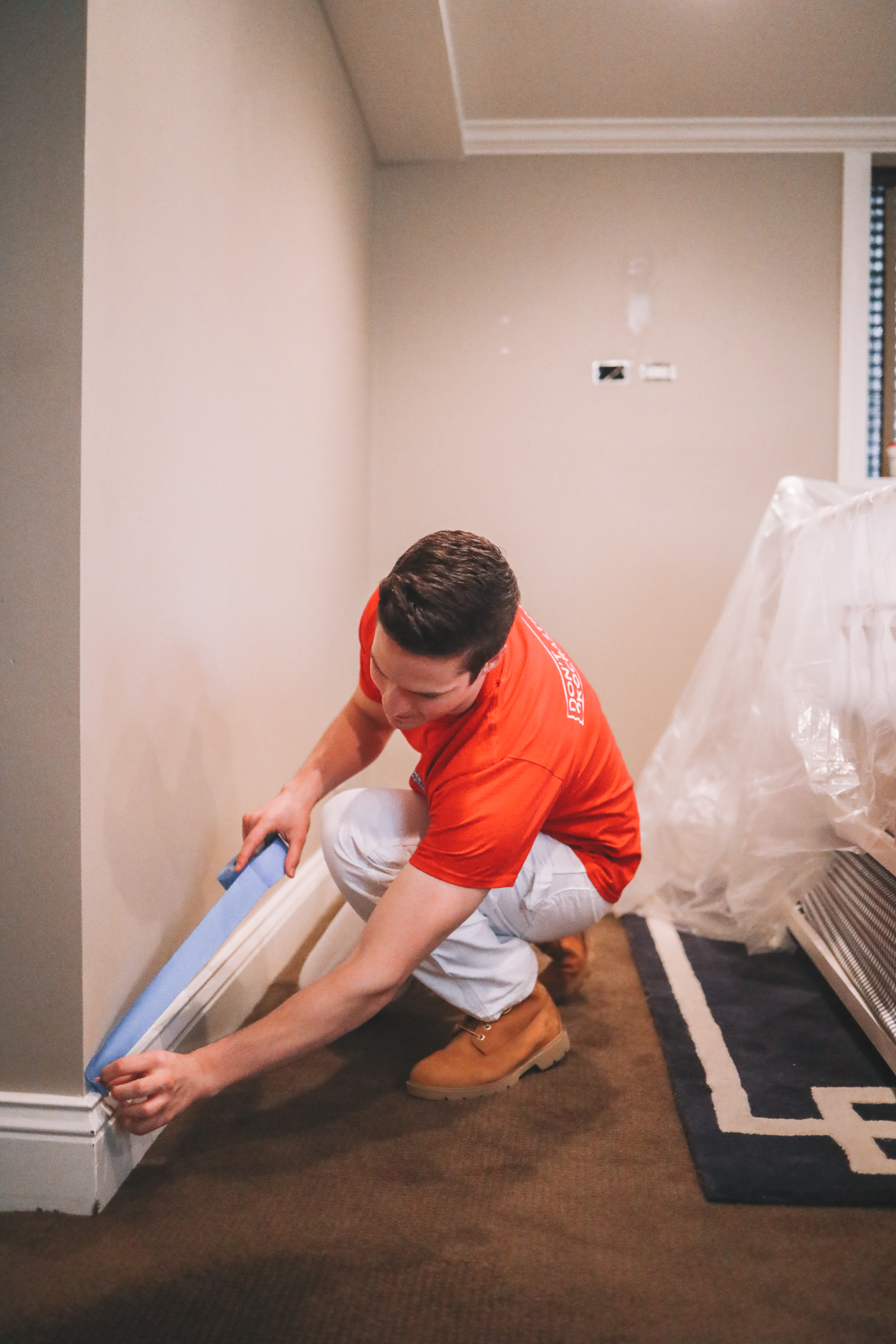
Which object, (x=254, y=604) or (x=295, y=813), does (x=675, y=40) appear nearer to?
(x=254, y=604)

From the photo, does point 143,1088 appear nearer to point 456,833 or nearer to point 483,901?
point 456,833

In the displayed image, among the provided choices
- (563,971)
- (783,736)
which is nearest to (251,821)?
(563,971)

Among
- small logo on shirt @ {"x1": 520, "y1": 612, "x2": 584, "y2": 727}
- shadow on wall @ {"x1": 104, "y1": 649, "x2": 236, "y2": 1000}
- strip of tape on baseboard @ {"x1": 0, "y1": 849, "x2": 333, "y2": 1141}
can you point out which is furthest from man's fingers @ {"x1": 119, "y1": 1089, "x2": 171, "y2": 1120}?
small logo on shirt @ {"x1": 520, "y1": 612, "x2": 584, "y2": 727}

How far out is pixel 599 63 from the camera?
2182 mm

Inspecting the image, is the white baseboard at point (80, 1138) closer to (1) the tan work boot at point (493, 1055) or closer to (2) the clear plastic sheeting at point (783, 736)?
(1) the tan work boot at point (493, 1055)

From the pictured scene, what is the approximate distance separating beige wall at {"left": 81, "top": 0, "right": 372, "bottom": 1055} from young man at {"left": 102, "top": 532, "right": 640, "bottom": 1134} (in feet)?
0.52

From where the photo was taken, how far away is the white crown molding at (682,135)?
2.43 meters

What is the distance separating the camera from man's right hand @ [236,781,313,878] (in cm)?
112

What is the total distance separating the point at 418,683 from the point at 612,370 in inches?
75.4

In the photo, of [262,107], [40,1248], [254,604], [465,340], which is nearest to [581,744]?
[254,604]

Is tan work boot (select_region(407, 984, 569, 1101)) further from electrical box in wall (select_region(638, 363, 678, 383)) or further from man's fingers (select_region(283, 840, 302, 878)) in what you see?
electrical box in wall (select_region(638, 363, 678, 383))

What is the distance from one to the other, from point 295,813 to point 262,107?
1.19 m

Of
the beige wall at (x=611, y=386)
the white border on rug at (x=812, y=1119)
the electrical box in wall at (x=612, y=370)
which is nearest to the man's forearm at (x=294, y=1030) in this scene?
the white border on rug at (x=812, y=1119)

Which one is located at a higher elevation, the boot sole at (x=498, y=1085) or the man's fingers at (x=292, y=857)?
the man's fingers at (x=292, y=857)
